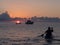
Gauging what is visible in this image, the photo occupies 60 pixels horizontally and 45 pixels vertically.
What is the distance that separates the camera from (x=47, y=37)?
1742 inches

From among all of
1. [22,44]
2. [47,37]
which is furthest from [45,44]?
[47,37]

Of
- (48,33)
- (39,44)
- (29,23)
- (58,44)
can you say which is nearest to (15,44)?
(39,44)

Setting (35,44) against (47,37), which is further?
(47,37)

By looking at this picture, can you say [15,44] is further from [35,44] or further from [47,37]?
[47,37]

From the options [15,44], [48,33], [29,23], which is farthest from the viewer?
[29,23]

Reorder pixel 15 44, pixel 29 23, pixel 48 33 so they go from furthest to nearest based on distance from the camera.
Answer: pixel 29 23 < pixel 48 33 < pixel 15 44

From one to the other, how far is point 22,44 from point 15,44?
93 centimetres

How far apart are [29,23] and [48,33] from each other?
122206 millimetres

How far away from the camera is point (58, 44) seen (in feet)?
118

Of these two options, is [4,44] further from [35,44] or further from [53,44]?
[53,44]

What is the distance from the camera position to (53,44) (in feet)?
119

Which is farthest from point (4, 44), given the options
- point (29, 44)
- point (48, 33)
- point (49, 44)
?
point (48, 33)

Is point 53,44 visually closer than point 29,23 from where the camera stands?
Yes

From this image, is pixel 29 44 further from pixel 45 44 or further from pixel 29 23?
pixel 29 23
